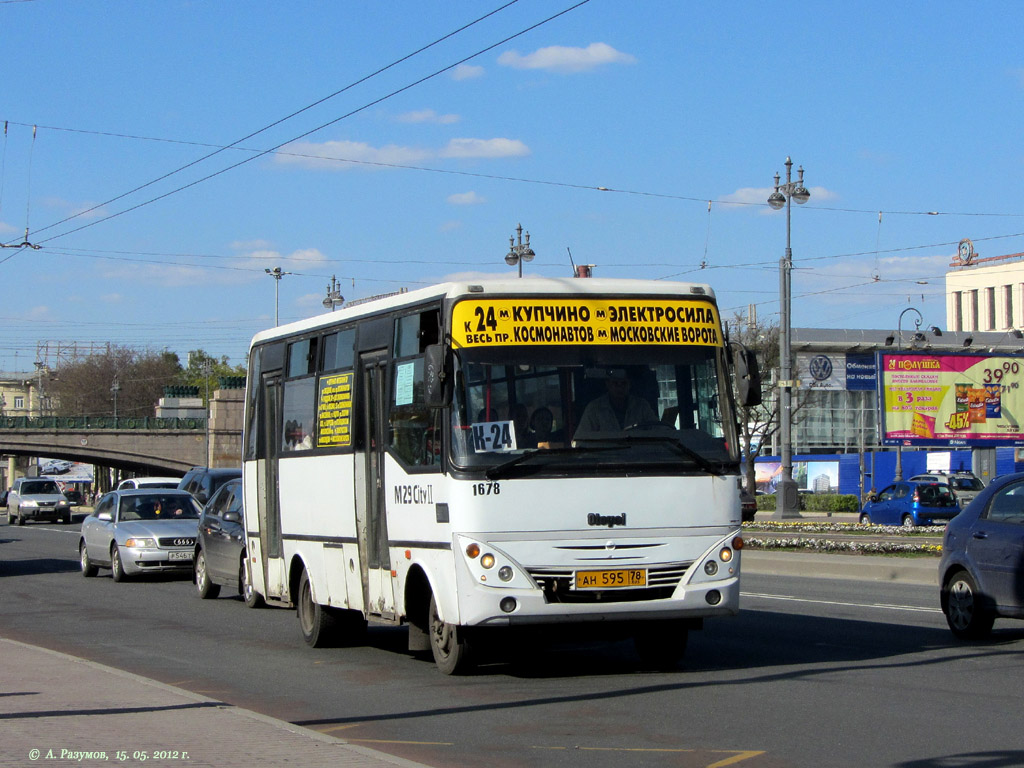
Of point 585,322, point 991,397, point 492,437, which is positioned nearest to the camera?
point 492,437

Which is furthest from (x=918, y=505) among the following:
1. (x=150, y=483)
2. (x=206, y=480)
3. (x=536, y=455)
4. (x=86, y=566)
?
(x=536, y=455)

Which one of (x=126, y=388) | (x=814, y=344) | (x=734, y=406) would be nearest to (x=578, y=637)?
(x=734, y=406)

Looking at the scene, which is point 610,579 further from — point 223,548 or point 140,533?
point 140,533

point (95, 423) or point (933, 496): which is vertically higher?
point (95, 423)

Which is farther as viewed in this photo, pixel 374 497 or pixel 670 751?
pixel 374 497

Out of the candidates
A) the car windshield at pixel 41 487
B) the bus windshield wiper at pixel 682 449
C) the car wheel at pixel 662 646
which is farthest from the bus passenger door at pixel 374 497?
the car windshield at pixel 41 487

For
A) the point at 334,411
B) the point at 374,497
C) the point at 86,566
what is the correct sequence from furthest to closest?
the point at 86,566 → the point at 334,411 → the point at 374,497

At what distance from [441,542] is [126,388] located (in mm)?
110764

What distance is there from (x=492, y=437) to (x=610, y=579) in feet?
4.40

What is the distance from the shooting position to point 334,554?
12.3 meters

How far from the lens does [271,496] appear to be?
14.1 meters

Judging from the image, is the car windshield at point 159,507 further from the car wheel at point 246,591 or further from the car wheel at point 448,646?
the car wheel at point 448,646

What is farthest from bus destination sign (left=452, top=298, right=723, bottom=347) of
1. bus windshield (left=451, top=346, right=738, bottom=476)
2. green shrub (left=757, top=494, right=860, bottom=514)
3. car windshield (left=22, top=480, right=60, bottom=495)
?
car windshield (left=22, top=480, right=60, bottom=495)

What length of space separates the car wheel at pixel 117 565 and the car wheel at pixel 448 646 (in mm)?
13112
